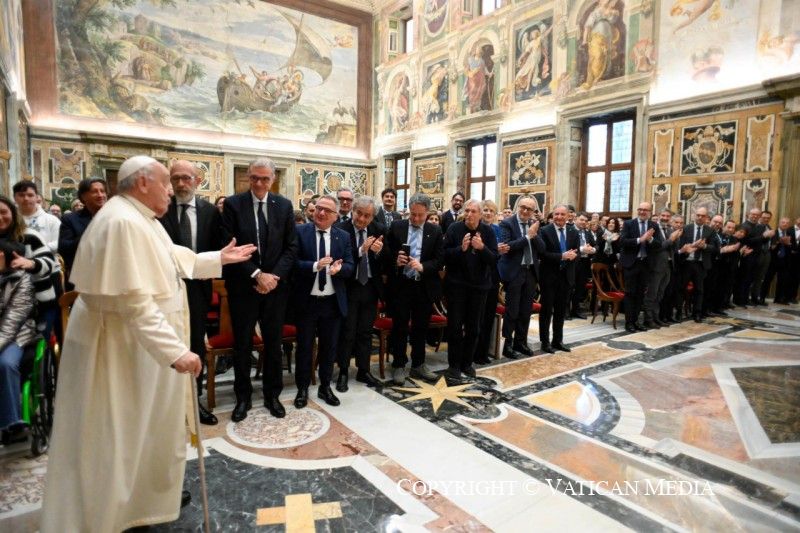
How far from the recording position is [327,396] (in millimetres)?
3910

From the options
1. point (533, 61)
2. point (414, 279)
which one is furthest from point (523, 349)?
point (533, 61)

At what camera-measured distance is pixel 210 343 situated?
3697mm

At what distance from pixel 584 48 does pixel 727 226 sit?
5.50 metres

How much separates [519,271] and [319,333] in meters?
2.54

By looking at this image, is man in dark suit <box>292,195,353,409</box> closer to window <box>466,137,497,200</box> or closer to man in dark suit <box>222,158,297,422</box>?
man in dark suit <box>222,158,297,422</box>

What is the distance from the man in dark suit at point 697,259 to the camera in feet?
25.0

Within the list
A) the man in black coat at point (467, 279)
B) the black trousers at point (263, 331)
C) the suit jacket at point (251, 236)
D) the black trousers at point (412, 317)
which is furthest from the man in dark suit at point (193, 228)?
the man in black coat at point (467, 279)

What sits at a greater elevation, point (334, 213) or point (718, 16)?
point (718, 16)

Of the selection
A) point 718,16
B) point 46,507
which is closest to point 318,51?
point 718,16

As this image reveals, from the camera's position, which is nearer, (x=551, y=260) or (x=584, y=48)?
(x=551, y=260)

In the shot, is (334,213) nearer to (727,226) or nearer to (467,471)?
(467,471)

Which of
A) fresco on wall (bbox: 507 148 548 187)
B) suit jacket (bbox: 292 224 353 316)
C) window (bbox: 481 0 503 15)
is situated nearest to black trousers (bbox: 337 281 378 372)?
suit jacket (bbox: 292 224 353 316)

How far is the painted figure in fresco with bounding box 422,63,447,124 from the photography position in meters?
15.2

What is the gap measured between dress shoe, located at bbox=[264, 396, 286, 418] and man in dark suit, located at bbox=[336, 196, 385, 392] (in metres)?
0.65
